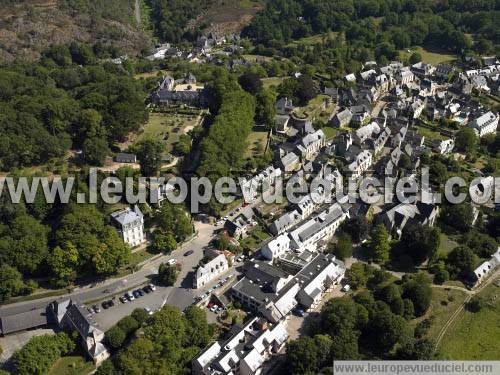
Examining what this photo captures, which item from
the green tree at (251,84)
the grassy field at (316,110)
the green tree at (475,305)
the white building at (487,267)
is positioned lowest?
the green tree at (475,305)

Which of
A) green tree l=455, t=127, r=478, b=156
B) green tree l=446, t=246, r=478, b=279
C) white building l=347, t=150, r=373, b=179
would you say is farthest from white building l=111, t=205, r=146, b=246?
green tree l=455, t=127, r=478, b=156

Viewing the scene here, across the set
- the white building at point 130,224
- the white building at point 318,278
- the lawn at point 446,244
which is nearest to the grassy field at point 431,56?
the lawn at point 446,244

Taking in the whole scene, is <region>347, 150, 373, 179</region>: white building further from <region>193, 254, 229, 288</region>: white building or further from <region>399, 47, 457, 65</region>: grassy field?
<region>399, 47, 457, 65</region>: grassy field

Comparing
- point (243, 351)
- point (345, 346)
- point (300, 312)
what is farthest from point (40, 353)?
point (345, 346)

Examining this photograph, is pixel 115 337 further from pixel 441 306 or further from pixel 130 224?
pixel 441 306

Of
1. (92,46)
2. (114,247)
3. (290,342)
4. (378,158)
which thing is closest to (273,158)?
(378,158)

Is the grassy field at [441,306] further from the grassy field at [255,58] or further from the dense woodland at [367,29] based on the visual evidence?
the grassy field at [255,58]

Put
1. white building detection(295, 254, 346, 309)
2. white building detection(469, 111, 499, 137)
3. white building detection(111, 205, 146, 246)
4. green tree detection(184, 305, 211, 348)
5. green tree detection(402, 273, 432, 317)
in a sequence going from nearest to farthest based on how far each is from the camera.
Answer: green tree detection(184, 305, 211, 348) < green tree detection(402, 273, 432, 317) < white building detection(295, 254, 346, 309) < white building detection(111, 205, 146, 246) < white building detection(469, 111, 499, 137)
